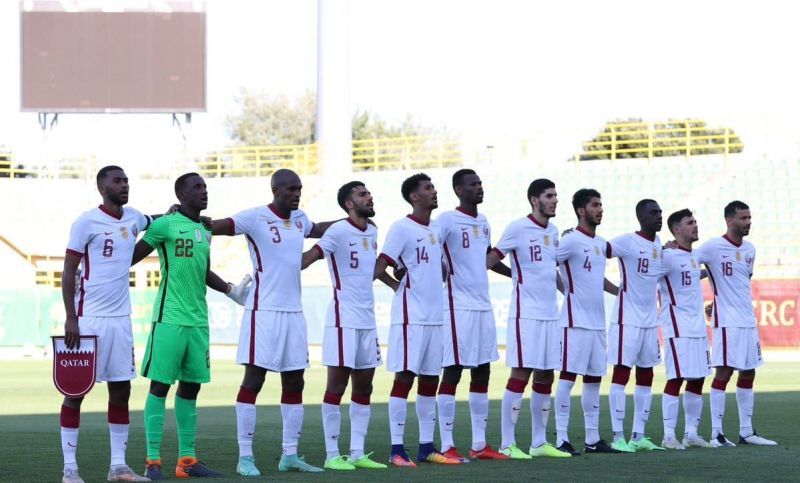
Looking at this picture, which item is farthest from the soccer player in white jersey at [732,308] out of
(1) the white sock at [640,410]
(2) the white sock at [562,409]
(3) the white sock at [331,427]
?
(3) the white sock at [331,427]

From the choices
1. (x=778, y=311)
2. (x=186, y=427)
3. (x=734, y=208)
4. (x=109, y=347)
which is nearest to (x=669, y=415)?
(x=734, y=208)

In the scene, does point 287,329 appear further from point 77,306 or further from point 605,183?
point 605,183

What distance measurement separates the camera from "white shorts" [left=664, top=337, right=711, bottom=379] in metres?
13.6

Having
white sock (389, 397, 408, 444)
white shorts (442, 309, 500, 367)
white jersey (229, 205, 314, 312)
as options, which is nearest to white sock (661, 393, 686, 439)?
white shorts (442, 309, 500, 367)

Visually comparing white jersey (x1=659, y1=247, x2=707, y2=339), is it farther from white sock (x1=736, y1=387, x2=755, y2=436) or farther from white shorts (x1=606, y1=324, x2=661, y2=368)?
white sock (x1=736, y1=387, x2=755, y2=436)

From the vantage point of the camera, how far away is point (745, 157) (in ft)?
147

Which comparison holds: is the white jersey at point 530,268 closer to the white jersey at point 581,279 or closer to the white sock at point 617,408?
the white jersey at point 581,279

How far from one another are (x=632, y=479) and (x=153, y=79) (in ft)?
153

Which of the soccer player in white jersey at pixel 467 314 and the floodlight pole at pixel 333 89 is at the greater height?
the floodlight pole at pixel 333 89

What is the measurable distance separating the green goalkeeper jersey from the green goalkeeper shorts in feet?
0.23

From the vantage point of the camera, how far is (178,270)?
35.2 ft

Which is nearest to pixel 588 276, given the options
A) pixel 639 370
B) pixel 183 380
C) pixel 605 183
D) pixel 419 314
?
pixel 639 370

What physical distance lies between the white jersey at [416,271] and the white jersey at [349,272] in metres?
0.29

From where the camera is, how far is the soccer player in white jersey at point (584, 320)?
504 inches
